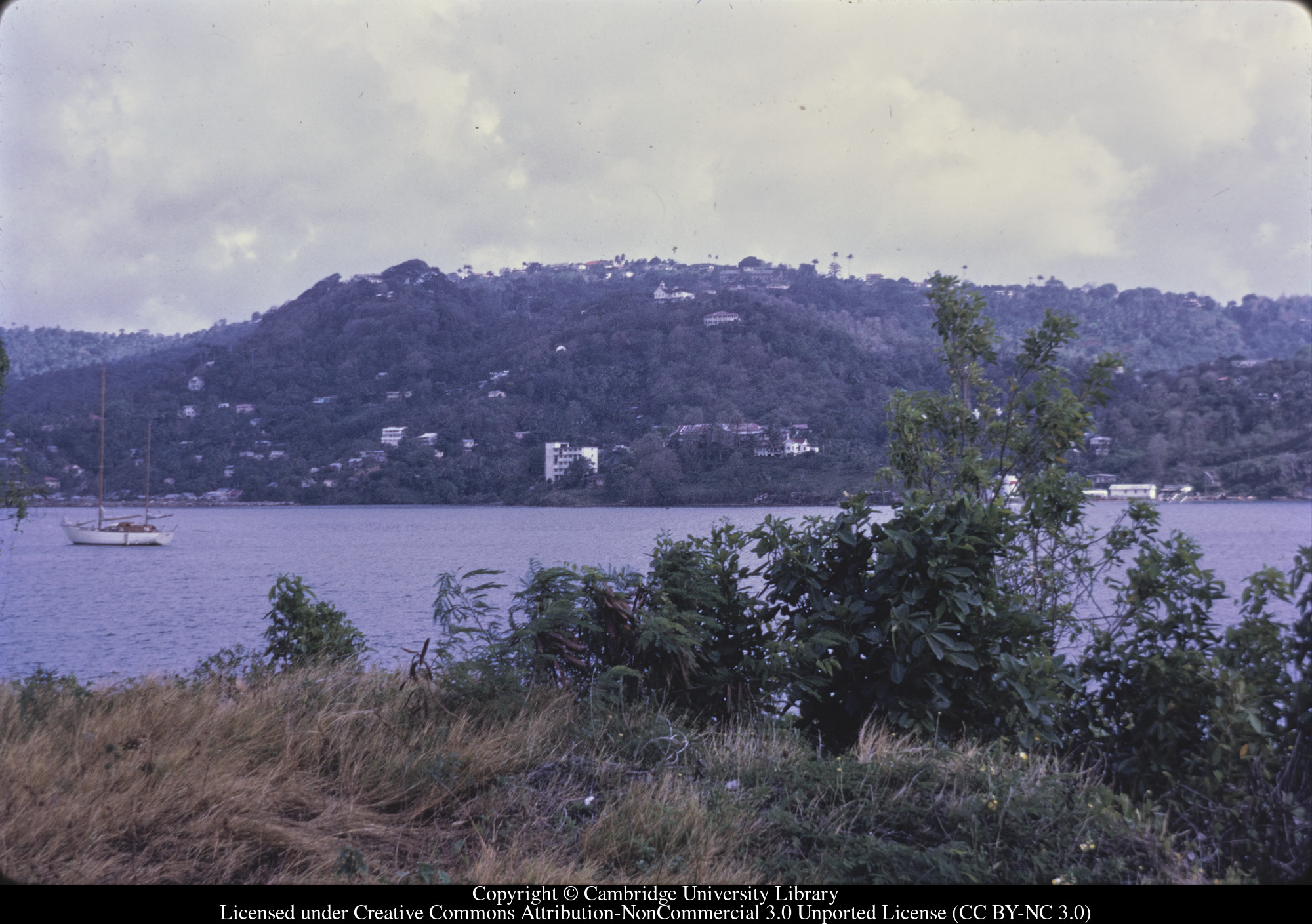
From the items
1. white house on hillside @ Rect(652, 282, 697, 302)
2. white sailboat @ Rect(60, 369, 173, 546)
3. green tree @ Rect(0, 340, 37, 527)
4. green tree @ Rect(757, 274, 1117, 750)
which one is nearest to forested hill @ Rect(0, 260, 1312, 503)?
white house on hillside @ Rect(652, 282, 697, 302)

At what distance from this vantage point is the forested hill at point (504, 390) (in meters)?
35.7

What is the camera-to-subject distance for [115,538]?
196ft

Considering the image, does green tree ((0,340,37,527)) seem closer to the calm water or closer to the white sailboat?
the calm water

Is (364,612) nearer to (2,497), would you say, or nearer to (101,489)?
(2,497)

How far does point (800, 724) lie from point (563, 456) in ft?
197

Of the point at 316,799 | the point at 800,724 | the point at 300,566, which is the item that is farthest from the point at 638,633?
the point at 300,566

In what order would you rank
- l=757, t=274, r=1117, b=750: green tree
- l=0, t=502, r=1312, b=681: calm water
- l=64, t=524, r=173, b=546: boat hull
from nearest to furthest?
1. l=757, t=274, r=1117, b=750: green tree
2. l=0, t=502, r=1312, b=681: calm water
3. l=64, t=524, r=173, b=546: boat hull

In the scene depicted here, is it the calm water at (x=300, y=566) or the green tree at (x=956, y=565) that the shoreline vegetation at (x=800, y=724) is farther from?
the calm water at (x=300, y=566)

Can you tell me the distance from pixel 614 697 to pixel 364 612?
21384mm

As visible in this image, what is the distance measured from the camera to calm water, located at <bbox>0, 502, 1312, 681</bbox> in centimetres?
2173

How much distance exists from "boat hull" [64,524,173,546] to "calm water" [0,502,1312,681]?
765 millimetres

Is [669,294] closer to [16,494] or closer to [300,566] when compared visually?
[300,566]

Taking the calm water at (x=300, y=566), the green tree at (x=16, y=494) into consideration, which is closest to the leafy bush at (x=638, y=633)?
the calm water at (x=300, y=566)

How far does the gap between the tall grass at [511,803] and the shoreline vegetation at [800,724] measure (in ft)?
0.06
